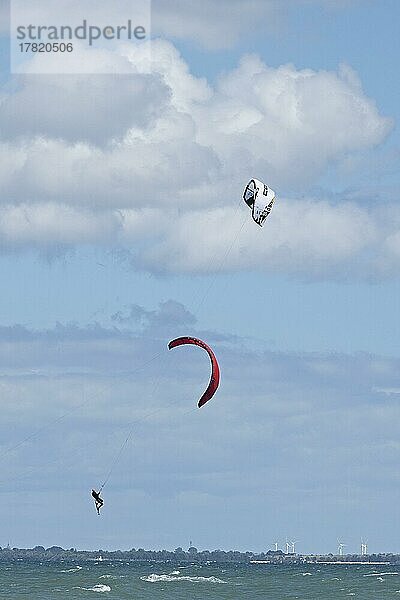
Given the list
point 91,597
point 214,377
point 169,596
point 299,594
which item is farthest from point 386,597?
point 214,377

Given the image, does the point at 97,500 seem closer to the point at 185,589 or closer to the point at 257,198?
the point at 257,198

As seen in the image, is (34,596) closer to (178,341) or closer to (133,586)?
(133,586)

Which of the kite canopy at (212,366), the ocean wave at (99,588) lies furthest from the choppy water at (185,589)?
the kite canopy at (212,366)

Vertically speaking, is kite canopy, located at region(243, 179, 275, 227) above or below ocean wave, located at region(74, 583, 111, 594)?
above

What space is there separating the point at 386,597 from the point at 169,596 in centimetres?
1089

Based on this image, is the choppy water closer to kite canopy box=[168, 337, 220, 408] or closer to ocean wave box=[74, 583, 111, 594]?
ocean wave box=[74, 583, 111, 594]

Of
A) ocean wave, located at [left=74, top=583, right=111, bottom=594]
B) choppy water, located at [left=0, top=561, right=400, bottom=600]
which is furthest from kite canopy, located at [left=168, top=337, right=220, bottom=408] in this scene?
ocean wave, located at [left=74, top=583, right=111, bottom=594]

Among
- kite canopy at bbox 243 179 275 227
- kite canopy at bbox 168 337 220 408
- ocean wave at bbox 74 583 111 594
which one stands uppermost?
kite canopy at bbox 243 179 275 227

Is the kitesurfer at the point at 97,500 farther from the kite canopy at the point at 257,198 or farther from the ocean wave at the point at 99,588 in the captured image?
the ocean wave at the point at 99,588

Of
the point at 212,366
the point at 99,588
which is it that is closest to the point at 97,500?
the point at 212,366

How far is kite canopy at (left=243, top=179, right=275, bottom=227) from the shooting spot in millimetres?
37188

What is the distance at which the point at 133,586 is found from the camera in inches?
3091

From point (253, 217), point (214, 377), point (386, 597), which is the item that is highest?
point (253, 217)

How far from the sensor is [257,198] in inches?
1468
